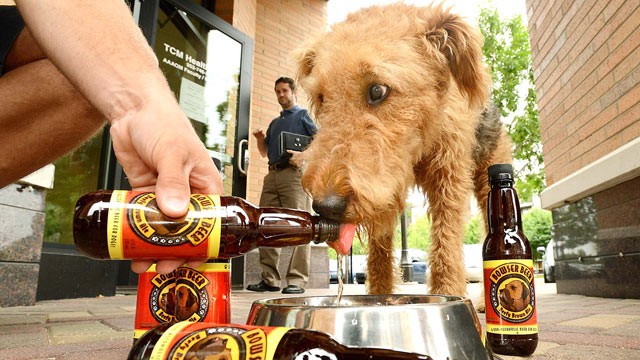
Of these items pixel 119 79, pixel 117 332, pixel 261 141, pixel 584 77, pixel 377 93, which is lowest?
pixel 117 332

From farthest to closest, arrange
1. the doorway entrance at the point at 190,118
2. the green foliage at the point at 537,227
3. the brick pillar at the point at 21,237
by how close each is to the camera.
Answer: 1. the green foliage at the point at 537,227
2. the doorway entrance at the point at 190,118
3. the brick pillar at the point at 21,237

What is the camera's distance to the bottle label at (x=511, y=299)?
1469 millimetres

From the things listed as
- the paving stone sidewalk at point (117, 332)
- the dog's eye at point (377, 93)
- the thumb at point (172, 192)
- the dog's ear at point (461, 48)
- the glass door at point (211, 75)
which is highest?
the glass door at point (211, 75)

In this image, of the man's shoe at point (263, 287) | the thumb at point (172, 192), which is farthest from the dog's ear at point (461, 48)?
the man's shoe at point (263, 287)

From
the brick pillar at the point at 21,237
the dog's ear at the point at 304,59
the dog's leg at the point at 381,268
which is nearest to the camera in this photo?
the dog's ear at the point at 304,59

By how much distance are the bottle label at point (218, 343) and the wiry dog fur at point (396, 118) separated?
78 cm

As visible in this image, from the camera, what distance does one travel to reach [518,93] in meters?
12.5

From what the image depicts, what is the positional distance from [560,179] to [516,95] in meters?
8.13

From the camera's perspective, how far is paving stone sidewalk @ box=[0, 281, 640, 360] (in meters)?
1.70

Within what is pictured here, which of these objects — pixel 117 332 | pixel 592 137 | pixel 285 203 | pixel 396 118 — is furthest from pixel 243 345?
pixel 285 203

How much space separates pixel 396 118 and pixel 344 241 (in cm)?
73

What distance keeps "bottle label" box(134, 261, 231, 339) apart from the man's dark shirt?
13.1 ft

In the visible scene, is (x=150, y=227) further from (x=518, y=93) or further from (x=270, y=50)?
(x=518, y=93)

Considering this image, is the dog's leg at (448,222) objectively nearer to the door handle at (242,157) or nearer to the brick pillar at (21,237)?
the brick pillar at (21,237)
